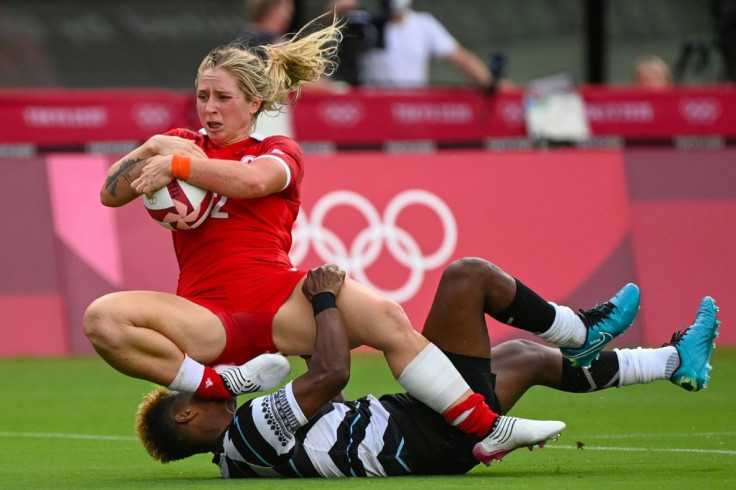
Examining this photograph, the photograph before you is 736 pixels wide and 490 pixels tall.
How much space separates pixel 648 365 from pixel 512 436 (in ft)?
3.44

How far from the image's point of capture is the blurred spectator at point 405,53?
15.6m

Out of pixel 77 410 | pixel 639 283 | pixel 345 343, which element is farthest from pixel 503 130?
pixel 345 343

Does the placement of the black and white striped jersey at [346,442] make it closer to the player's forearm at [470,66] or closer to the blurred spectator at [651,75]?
the player's forearm at [470,66]

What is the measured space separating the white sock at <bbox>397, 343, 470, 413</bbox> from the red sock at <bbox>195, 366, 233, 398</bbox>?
2.70ft

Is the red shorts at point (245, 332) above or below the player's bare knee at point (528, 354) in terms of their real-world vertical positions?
above

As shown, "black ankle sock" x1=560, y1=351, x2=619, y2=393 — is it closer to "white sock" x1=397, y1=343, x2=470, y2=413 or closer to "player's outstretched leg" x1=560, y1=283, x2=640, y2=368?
"player's outstretched leg" x1=560, y1=283, x2=640, y2=368

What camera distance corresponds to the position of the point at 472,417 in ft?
22.5

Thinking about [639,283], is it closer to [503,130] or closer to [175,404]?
[503,130]

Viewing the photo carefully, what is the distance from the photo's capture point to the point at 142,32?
20.7m

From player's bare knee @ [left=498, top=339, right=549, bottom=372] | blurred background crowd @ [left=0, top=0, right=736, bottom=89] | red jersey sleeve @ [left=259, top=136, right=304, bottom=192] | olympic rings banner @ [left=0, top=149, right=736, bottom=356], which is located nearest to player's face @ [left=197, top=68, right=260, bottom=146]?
red jersey sleeve @ [left=259, top=136, right=304, bottom=192]

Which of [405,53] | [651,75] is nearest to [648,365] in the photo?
[405,53]

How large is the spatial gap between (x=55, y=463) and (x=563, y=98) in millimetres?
8583

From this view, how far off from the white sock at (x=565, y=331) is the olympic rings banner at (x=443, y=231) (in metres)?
5.64

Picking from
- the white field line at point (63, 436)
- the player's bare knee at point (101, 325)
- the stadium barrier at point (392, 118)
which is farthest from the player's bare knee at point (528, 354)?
the stadium barrier at point (392, 118)
